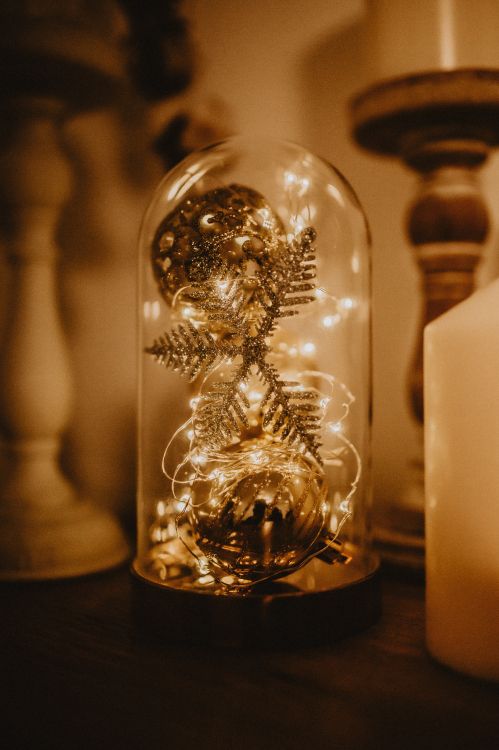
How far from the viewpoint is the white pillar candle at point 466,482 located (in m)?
0.37

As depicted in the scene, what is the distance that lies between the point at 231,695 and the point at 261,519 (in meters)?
0.10

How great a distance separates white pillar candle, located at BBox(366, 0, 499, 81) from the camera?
1.78ft

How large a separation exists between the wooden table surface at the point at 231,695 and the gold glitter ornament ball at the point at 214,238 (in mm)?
250

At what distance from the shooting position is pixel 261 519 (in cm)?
43

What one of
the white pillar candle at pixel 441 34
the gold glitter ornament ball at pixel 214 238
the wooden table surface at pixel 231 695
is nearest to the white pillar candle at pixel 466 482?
the wooden table surface at pixel 231 695

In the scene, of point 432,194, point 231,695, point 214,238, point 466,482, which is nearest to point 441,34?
point 432,194

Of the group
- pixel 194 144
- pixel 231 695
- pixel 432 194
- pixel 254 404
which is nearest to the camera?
pixel 231 695

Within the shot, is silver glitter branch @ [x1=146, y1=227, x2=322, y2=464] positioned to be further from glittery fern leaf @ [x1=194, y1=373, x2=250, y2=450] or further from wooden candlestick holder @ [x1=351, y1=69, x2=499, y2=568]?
wooden candlestick holder @ [x1=351, y1=69, x2=499, y2=568]

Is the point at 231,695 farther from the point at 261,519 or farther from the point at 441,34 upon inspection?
the point at 441,34

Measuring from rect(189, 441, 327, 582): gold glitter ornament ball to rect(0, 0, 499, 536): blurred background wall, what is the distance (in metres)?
0.27

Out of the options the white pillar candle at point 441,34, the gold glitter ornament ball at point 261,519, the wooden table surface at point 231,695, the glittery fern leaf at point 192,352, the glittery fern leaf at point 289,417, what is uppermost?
the white pillar candle at point 441,34

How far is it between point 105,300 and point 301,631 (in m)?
0.48

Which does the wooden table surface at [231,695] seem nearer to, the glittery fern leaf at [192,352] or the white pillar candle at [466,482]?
the white pillar candle at [466,482]

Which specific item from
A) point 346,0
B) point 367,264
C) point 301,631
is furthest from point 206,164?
point 301,631
